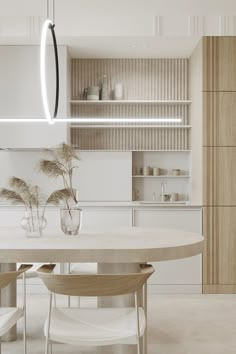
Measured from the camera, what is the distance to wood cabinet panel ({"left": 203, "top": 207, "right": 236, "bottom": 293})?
4879 mm

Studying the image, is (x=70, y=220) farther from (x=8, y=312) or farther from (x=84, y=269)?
(x=8, y=312)

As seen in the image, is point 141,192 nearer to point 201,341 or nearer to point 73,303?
point 73,303

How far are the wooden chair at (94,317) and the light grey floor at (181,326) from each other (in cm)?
94

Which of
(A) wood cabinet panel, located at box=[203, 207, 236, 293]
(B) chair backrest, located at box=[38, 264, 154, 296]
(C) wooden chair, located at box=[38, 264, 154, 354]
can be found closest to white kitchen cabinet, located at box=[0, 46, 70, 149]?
(A) wood cabinet panel, located at box=[203, 207, 236, 293]

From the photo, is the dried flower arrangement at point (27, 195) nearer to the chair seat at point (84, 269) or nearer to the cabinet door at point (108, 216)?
the chair seat at point (84, 269)

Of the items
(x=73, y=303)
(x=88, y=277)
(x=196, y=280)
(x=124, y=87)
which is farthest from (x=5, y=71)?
(x=88, y=277)

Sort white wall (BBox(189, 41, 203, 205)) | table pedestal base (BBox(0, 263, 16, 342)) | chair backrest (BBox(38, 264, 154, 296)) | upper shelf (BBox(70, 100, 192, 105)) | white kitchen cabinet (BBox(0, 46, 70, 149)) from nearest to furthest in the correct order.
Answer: chair backrest (BBox(38, 264, 154, 296)) < table pedestal base (BBox(0, 263, 16, 342)) < white wall (BBox(189, 41, 203, 205)) < white kitchen cabinet (BBox(0, 46, 70, 149)) < upper shelf (BBox(70, 100, 192, 105))

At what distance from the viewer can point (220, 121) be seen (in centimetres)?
489

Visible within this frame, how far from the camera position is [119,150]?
5.75 metres

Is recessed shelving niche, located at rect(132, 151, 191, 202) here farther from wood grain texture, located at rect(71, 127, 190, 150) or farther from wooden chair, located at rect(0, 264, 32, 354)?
wooden chair, located at rect(0, 264, 32, 354)

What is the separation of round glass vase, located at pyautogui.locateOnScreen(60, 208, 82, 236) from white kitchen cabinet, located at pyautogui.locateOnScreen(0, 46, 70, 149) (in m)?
2.25

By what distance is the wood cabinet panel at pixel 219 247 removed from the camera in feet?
16.0

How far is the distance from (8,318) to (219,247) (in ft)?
9.53

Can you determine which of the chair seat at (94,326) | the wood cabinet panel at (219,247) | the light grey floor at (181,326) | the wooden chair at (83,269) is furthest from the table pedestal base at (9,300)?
the wood cabinet panel at (219,247)
